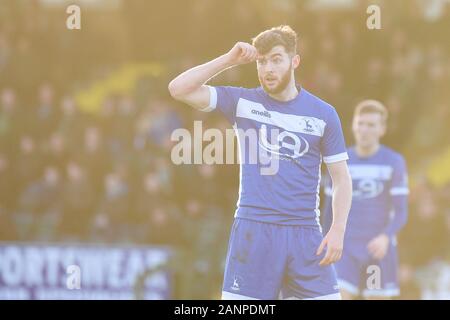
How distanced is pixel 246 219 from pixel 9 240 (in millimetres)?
3837

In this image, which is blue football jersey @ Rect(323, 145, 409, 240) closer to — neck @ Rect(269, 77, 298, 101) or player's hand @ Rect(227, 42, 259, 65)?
neck @ Rect(269, 77, 298, 101)

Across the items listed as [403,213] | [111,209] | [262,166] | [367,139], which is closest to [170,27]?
[111,209]

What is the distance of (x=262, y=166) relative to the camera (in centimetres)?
584

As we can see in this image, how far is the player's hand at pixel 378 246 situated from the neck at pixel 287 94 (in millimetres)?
2037

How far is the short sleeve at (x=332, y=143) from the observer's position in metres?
5.93

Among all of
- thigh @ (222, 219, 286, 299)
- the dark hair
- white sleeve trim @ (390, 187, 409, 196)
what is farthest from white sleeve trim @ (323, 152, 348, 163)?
white sleeve trim @ (390, 187, 409, 196)

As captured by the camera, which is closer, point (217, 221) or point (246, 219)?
point (246, 219)

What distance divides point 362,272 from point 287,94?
2.23 metres

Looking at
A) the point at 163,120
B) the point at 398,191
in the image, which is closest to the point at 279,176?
the point at 398,191

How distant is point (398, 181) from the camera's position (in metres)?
7.75

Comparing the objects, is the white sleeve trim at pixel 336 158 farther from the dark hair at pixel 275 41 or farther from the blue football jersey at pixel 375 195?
the blue football jersey at pixel 375 195

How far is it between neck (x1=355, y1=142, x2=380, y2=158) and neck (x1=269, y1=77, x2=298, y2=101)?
181 centimetres

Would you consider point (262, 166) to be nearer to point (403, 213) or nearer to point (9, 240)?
point (403, 213)

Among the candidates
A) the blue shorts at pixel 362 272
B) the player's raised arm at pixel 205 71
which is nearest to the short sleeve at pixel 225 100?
the player's raised arm at pixel 205 71
